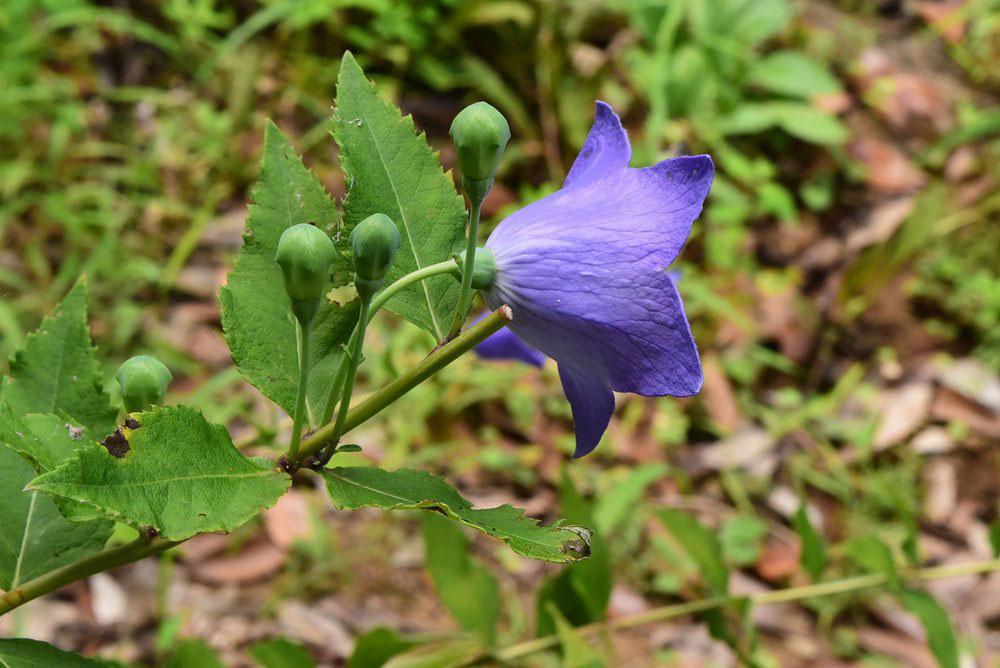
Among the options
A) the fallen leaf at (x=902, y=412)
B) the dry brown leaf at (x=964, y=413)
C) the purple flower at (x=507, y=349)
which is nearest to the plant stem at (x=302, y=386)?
the purple flower at (x=507, y=349)

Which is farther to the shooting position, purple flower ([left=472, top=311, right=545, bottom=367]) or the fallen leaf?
the fallen leaf

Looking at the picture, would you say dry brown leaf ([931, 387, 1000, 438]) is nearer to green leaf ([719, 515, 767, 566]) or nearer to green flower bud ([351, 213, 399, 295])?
green leaf ([719, 515, 767, 566])

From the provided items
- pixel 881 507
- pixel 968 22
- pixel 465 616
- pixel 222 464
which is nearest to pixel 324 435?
pixel 222 464

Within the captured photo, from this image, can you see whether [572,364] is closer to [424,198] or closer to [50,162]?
[424,198]

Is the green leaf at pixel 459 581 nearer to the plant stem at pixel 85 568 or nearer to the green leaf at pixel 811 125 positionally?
the plant stem at pixel 85 568

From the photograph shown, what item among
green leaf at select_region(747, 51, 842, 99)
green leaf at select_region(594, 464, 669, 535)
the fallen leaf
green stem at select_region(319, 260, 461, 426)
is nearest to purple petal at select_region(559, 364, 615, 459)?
green stem at select_region(319, 260, 461, 426)

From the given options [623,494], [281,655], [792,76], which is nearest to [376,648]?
[281,655]
